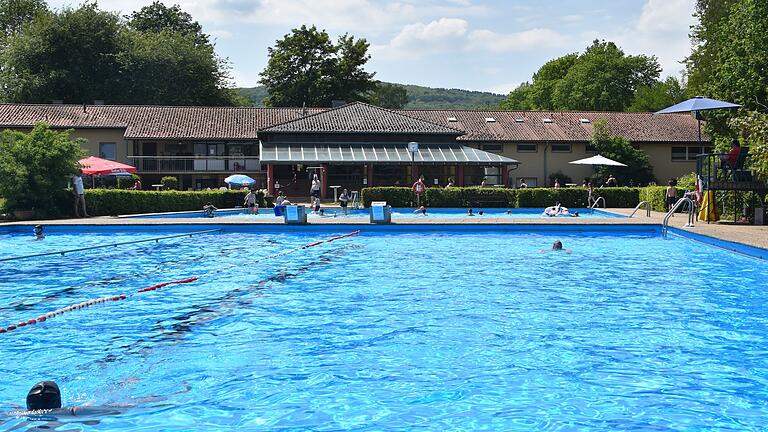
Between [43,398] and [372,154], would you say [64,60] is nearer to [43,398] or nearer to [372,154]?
[372,154]

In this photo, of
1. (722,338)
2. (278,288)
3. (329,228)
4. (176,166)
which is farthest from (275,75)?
(722,338)

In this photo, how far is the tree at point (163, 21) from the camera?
77312 millimetres

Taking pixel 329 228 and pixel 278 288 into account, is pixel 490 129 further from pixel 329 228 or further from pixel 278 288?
pixel 278 288

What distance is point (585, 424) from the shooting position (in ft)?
18.7

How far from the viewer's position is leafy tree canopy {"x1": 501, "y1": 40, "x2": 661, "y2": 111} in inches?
2876

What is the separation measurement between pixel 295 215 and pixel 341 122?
23.3 metres

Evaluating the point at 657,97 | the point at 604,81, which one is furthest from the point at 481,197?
the point at 604,81

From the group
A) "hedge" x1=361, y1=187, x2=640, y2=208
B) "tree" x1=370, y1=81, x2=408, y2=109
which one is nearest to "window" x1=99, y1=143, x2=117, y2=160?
"hedge" x1=361, y1=187, x2=640, y2=208

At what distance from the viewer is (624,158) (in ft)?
152

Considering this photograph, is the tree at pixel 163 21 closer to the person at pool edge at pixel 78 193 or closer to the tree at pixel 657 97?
the tree at pixel 657 97

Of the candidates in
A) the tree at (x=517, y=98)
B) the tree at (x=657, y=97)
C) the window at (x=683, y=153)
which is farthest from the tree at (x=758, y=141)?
the tree at (x=517, y=98)

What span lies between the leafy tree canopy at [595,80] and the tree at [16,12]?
52709mm

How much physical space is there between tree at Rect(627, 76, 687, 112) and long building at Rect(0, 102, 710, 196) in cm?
1533

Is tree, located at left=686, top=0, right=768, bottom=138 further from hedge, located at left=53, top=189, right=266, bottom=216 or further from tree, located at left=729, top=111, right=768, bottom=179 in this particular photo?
hedge, located at left=53, top=189, right=266, bottom=216
